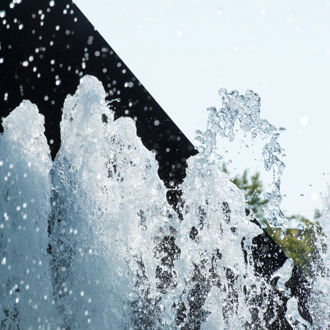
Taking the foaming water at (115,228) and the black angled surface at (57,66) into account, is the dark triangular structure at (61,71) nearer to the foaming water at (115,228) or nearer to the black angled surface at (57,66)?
the black angled surface at (57,66)

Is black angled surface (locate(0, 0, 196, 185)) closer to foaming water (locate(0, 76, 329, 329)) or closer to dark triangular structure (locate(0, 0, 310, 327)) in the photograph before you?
dark triangular structure (locate(0, 0, 310, 327))

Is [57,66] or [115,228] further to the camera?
[57,66]

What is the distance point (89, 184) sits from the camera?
13.1 ft

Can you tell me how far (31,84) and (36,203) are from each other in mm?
999

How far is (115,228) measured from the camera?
3889mm

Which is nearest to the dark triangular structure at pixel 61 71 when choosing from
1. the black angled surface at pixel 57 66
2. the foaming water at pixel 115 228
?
the black angled surface at pixel 57 66

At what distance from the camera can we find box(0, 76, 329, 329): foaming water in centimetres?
352

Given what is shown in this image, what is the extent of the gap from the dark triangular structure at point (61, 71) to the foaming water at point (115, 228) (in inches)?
4.8

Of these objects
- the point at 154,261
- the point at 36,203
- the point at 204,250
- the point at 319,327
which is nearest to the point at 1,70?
the point at 36,203

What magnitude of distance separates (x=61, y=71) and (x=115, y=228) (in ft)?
4.54

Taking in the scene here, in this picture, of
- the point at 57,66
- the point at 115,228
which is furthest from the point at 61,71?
the point at 115,228

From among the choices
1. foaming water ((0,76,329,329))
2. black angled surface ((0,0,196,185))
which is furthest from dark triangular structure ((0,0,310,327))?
foaming water ((0,76,329,329))

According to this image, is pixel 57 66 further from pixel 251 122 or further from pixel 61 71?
pixel 251 122

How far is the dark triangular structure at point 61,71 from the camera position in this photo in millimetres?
3996
